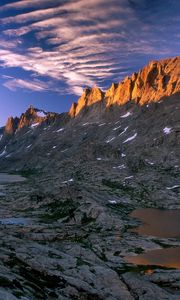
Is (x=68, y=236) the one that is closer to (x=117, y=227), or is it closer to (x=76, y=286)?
(x=117, y=227)

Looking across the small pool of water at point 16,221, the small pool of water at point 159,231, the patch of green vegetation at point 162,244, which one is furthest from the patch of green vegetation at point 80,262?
the small pool of water at point 16,221

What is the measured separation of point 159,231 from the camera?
151000 mm

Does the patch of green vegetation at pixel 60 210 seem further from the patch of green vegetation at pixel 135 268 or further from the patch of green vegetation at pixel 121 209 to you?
the patch of green vegetation at pixel 135 268

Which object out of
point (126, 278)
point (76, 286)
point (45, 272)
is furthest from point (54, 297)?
point (126, 278)

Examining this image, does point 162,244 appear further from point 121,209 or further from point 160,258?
point 121,209

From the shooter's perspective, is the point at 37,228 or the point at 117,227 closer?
the point at 37,228

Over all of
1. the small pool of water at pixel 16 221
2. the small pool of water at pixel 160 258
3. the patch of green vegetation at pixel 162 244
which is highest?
the small pool of water at pixel 16 221

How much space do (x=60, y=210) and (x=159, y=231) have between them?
172 feet

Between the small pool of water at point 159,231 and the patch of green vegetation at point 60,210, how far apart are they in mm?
26842

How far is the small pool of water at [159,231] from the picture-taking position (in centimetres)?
11075

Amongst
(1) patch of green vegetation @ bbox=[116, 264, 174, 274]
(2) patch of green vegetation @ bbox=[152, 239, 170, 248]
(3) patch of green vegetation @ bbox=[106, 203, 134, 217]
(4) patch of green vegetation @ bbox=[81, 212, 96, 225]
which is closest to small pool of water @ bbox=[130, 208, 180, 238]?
(3) patch of green vegetation @ bbox=[106, 203, 134, 217]

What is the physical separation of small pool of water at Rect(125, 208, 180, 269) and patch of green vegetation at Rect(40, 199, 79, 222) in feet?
88.1

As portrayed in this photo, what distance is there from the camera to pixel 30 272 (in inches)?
3268

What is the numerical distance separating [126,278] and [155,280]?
661cm
